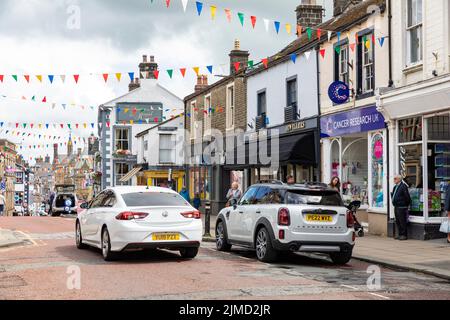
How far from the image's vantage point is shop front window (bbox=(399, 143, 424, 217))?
57.5 ft

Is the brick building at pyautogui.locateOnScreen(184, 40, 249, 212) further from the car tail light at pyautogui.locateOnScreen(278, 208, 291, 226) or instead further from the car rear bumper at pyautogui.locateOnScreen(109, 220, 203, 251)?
the car rear bumper at pyautogui.locateOnScreen(109, 220, 203, 251)

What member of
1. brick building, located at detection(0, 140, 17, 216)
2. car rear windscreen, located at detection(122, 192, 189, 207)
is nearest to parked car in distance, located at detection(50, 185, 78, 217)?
car rear windscreen, located at detection(122, 192, 189, 207)

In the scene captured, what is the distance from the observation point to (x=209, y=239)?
18.1 meters

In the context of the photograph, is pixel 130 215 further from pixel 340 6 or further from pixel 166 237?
pixel 340 6

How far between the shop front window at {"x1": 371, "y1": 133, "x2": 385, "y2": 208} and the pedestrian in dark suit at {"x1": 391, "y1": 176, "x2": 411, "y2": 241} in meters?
1.45

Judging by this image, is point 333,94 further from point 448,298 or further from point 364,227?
point 448,298

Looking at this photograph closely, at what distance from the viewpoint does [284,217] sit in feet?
40.2

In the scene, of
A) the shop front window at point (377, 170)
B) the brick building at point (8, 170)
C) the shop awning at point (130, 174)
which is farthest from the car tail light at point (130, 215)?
the brick building at point (8, 170)

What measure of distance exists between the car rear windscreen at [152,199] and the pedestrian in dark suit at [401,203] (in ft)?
23.0

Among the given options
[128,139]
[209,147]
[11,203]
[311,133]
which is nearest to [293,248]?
[311,133]

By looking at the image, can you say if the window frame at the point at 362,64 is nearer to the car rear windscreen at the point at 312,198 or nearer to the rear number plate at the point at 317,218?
the car rear windscreen at the point at 312,198

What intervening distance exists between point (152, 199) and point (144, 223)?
0.90 m

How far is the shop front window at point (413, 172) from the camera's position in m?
17.5

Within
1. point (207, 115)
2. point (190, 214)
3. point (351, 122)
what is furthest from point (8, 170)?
point (190, 214)
